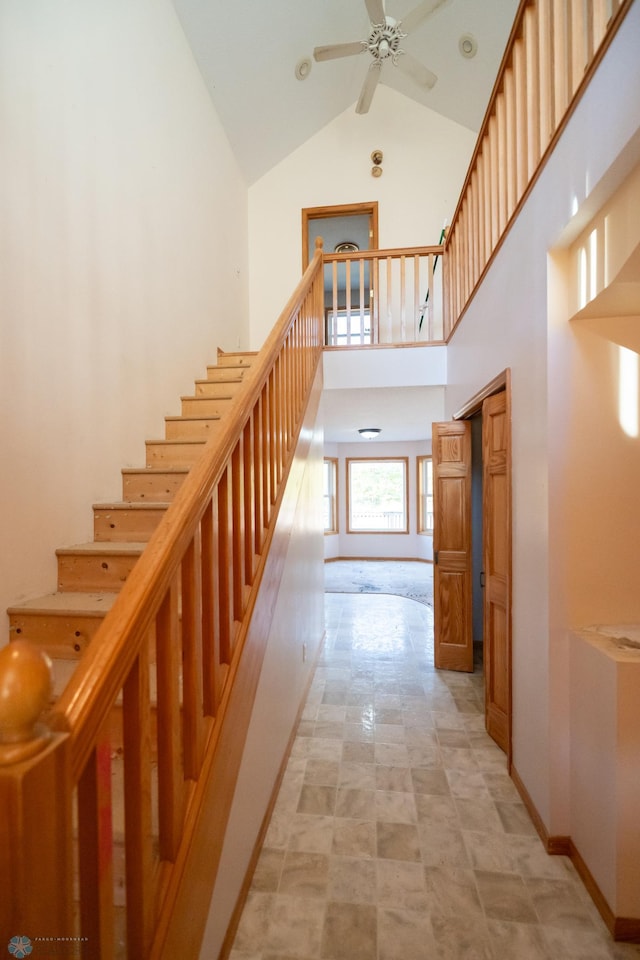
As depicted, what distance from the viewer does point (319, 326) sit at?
12.1 feet

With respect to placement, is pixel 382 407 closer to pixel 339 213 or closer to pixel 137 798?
pixel 339 213

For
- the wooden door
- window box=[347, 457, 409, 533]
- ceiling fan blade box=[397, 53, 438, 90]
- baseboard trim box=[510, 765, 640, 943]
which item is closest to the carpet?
window box=[347, 457, 409, 533]

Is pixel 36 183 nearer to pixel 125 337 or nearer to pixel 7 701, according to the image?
pixel 125 337

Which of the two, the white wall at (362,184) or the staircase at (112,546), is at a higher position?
the white wall at (362,184)

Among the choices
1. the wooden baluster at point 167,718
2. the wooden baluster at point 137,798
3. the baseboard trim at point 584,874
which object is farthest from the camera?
the baseboard trim at point 584,874

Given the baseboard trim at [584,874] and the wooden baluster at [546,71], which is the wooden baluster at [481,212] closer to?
the wooden baluster at [546,71]

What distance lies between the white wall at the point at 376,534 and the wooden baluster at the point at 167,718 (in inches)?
281

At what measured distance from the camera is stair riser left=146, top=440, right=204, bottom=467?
2.74 m

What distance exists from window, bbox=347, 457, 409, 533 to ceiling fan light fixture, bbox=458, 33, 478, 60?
222 inches

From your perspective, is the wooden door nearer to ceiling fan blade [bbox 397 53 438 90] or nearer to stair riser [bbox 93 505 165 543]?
stair riser [bbox 93 505 165 543]

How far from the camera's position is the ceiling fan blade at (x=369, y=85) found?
3.74m

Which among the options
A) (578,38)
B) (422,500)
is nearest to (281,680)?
(578,38)

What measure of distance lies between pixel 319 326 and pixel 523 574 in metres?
2.66

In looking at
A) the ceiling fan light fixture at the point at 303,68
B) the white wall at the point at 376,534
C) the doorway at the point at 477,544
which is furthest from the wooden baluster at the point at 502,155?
the white wall at the point at 376,534
